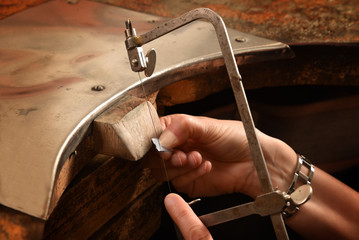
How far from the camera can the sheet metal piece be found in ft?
2.10

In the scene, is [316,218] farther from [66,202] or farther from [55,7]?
[55,7]

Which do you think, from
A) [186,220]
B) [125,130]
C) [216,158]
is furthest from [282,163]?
[125,130]

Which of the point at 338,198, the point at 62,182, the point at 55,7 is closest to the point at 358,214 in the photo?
the point at 338,198

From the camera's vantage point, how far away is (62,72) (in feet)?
2.82

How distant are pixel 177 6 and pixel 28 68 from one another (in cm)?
61

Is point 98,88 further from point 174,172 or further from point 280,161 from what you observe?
point 280,161

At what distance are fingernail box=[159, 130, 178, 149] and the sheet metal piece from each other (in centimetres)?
11

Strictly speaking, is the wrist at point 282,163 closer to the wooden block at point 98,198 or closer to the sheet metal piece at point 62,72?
the sheet metal piece at point 62,72

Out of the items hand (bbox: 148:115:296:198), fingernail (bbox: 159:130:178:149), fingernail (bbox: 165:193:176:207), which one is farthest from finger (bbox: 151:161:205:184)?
fingernail (bbox: 165:193:176:207)

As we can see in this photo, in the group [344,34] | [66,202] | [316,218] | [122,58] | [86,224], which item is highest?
[122,58]

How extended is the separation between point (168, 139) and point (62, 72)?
0.28 metres

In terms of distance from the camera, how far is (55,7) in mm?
1208

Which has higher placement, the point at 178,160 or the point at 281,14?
the point at 281,14

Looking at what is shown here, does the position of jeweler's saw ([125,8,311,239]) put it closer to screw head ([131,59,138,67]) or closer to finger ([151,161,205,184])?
screw head ([131,59,138,67])
